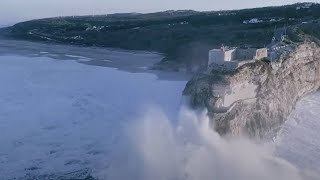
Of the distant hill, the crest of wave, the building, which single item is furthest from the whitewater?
the distant hill

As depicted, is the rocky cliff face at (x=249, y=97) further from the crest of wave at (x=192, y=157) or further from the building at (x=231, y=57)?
the crest of wave at (x=192, y=157)

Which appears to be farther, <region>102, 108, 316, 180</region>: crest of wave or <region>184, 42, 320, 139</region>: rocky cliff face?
<region>184, 42, 320, 139</region>: rocky cliff face

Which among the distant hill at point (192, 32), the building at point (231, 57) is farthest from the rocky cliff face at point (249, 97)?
the distant hill at point (192, 32)

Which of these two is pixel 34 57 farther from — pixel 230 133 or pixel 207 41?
pixel 230 133

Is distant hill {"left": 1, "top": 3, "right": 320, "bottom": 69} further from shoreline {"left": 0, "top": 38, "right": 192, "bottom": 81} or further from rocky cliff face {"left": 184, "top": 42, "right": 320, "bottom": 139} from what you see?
rocky cliff face {"left": 184, "top": 42, "right": 320, "bottom": 139}

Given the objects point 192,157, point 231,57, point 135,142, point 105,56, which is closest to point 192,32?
point 105,56

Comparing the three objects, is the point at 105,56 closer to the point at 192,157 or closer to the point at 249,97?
the point at 249,97

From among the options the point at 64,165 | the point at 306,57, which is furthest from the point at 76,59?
the point at 64,165
